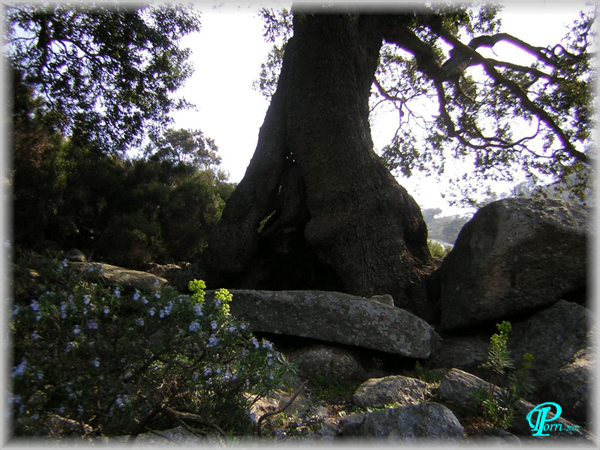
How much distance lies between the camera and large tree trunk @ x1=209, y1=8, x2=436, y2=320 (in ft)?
21.2

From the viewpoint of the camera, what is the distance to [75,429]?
2.37m

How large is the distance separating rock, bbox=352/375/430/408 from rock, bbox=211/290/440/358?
0.82 metres

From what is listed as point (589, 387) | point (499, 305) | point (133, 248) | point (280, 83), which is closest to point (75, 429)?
point (589, 387)

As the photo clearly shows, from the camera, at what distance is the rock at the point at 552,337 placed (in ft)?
13.9

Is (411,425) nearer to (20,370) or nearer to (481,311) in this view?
(20,370)

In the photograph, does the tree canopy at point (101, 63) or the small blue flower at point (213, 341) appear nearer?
the small blue flower at point (213, 341)

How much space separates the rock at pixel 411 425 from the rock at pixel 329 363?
156 centimetres

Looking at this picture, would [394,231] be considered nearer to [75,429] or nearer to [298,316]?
[298,316]

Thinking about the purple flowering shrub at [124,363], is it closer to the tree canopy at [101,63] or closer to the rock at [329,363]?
the rock at [329,363]

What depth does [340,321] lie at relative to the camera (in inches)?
188

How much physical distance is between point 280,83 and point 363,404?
645 cm

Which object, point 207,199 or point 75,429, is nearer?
point 75,429

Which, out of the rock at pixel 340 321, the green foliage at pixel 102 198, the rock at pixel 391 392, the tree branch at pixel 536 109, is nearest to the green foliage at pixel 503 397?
the rock at pixel 391 392
